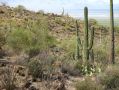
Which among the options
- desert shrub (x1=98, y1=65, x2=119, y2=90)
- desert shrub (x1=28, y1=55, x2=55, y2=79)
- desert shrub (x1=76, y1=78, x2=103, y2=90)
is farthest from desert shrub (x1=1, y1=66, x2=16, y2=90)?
desert shrub (x1=98, y1=65, x2=119, y2=90)

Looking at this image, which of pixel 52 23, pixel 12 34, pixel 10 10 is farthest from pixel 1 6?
pixel 12 34

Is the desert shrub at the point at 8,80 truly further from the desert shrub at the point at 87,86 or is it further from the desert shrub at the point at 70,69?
the desert shrub at the point at 70,69

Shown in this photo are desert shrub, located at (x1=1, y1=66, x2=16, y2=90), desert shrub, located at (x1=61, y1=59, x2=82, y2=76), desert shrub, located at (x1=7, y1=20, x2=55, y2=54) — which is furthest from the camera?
desert shrub, located at (x1=7, y1=20, x2=55, y2=54)

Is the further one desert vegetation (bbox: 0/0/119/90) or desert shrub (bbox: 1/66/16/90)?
desert vegetation (bbox: 0/0/119/90)

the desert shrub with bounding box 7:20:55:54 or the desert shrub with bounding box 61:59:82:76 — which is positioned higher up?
the desert shrub with bounding box 7:20:55:54

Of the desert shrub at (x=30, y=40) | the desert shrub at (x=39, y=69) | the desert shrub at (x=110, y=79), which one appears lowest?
the desert shrub at (x=110, y=79)

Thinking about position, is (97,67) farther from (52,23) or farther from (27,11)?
(27,11)

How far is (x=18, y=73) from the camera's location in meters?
17.5

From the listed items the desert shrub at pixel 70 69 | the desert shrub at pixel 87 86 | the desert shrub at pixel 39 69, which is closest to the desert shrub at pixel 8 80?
the desert shrub at pixel 39 69

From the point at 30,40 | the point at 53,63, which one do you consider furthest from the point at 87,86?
the point at 30,40

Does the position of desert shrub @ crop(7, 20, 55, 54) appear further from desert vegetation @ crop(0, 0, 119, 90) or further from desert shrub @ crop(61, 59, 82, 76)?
desert shrub @ crop(61, 59, 82, 76)

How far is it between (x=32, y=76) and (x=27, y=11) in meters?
36.2

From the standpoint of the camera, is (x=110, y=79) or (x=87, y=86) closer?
(x=87, y=86)

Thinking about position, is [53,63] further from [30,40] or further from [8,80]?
[30,40]
